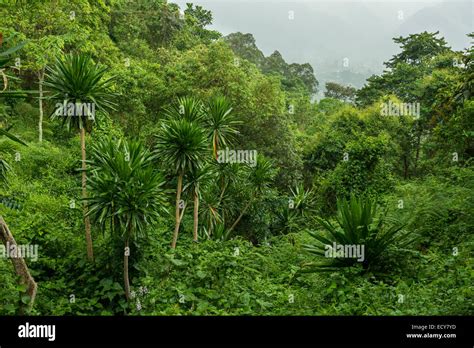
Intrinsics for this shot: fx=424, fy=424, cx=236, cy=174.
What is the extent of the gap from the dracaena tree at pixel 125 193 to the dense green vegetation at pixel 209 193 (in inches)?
1.0

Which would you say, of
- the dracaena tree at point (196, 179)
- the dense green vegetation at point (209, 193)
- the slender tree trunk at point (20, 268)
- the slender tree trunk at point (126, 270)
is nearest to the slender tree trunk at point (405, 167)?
the dense green vegetation at point (209, 193)

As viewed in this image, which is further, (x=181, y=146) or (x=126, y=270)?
(x=181, y=146)

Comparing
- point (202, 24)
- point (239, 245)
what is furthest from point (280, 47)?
point (239, 245)

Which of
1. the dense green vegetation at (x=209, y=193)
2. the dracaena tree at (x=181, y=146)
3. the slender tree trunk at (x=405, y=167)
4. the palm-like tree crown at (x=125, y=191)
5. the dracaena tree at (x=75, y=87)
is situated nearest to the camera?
the dense green vegetation at (x=209, y=193)

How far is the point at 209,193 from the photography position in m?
12.3

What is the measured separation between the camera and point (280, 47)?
486 ft

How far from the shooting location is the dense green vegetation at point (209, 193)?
5.96 m

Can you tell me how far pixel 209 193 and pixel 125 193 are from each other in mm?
5953

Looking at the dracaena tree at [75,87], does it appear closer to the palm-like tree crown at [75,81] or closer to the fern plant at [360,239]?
the palm-like tree crown at [75,81]

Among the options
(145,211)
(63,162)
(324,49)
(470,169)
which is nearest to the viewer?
Result: (145,211)

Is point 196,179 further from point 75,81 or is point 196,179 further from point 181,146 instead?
point 75,81

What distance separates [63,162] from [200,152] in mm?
6641

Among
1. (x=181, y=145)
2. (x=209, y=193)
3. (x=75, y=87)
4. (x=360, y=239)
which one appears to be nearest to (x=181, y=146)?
(x=181, y=145)
